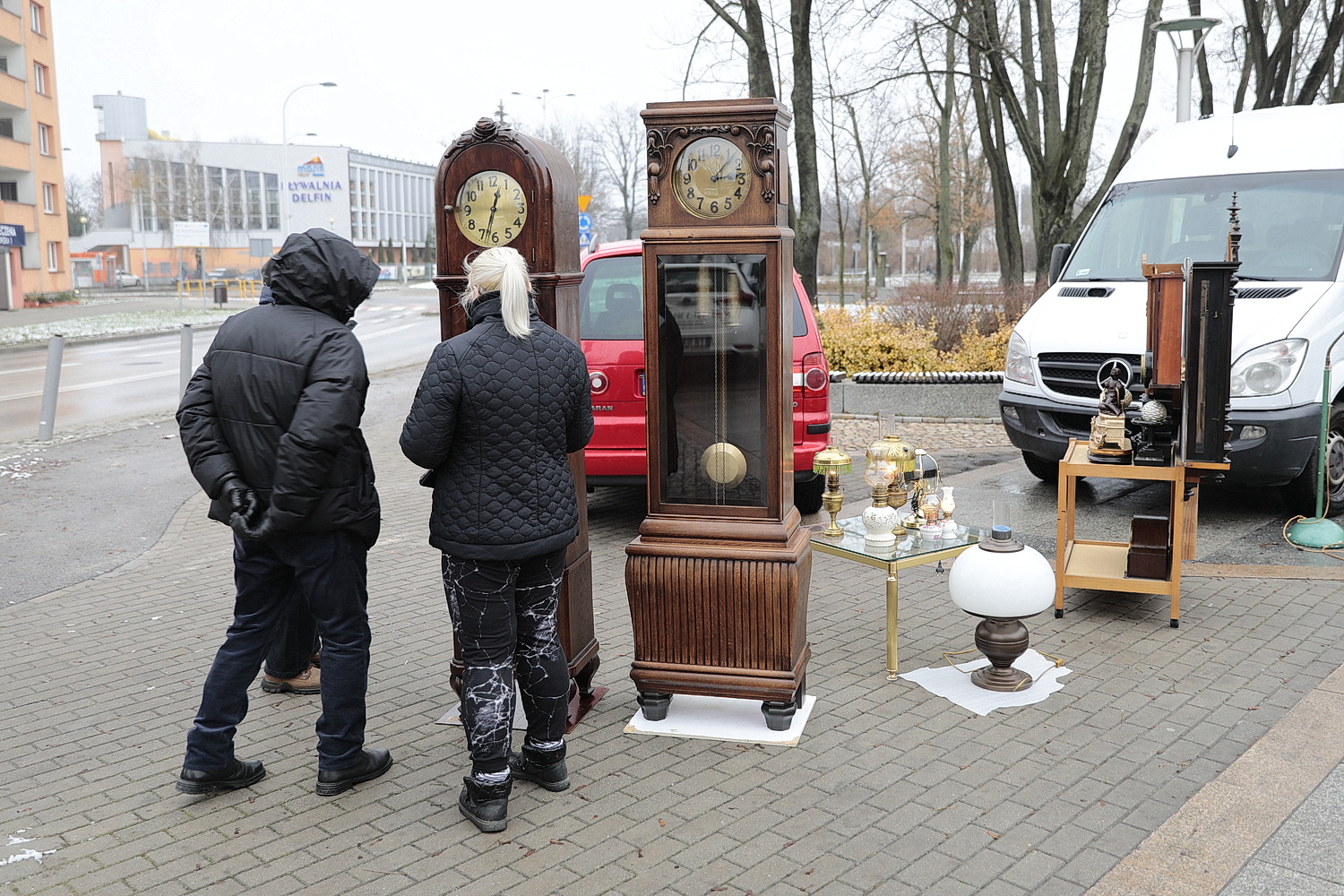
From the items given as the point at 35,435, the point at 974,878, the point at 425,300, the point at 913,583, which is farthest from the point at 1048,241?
the point at 425,300

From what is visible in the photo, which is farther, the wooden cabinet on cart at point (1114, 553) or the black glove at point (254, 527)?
the wooden cabinet on cart at point (1114, 553)

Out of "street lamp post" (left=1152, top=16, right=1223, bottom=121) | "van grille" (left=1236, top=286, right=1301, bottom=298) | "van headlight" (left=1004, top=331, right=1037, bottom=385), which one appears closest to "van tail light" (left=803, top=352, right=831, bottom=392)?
"van headlight" (left=1004, top=331, right=1037, bottom=385)

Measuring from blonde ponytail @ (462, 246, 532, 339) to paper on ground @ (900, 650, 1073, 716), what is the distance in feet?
8.20

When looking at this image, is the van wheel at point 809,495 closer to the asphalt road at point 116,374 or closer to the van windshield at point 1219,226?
the van windshield at point 1219,226

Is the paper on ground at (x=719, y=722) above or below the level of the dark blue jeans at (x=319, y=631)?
below

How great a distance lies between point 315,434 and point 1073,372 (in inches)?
231

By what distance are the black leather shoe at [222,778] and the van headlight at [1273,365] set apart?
6.22 metres

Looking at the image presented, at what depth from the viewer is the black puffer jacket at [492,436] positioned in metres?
3.62

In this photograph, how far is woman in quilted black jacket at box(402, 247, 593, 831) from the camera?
143 inches

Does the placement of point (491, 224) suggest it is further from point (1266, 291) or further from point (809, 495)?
point (1266, 291)

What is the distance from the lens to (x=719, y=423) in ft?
14.9

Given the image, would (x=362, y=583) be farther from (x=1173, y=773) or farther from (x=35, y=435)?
(x=35, y=435)

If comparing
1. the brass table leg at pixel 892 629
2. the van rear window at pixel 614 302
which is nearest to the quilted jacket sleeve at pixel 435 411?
the brass table leg at pixel 892 629

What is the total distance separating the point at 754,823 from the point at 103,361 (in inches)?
900
